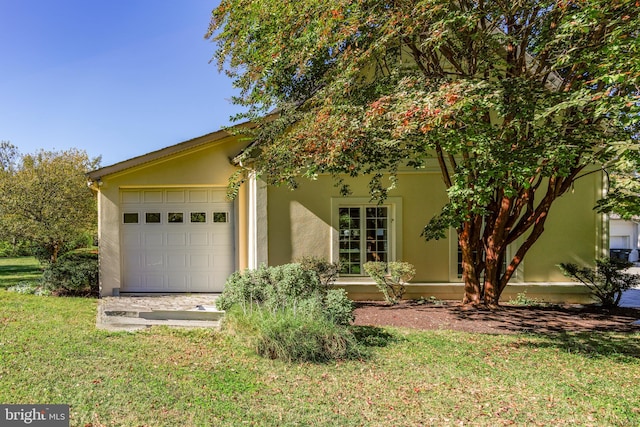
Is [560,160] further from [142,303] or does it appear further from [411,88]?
[142,303]

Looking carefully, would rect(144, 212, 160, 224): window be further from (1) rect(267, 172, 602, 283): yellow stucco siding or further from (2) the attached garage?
(1) rect(267, 172, 602, 283): yellow stucco siding

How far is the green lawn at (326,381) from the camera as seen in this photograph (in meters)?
3.69

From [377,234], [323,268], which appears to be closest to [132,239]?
[323,268]

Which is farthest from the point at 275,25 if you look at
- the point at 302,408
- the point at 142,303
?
the point at 142,303

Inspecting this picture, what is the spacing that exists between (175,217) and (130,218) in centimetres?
124

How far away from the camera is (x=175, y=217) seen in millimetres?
10484

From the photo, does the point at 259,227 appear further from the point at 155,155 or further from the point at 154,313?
the point at 155,155

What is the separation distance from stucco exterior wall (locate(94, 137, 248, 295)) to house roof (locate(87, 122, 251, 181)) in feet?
0.57

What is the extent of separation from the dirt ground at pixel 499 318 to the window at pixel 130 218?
670cm

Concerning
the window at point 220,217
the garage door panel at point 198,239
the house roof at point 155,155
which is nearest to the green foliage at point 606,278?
the window at point 220,217

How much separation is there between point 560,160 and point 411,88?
261 centimetres

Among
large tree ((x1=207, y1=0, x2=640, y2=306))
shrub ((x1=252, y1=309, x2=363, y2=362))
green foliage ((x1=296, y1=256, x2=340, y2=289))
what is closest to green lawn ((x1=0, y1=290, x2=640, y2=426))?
shrub ((x1=252, y1=309, x2=363, y2=362))

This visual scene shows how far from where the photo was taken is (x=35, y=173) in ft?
43.0

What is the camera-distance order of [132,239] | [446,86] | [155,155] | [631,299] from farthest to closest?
[631,299]
[132,239]
[155,155]
[446,86]
